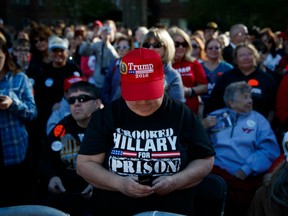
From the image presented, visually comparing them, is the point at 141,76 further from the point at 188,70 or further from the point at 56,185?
the point at 188,70

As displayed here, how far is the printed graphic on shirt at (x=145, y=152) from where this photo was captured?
8.21 feet

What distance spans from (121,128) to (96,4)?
3772 centimetres

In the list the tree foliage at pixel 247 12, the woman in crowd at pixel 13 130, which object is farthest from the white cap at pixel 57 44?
the tree foliage at pixel 247 12

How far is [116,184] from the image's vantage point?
2.47m

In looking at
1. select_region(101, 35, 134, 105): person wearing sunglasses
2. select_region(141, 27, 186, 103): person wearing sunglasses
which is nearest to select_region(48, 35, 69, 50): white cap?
select_region(101, 35, 134, 105): person wearing sunglasses

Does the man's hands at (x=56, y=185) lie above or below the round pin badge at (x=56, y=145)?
below

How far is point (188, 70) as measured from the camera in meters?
5.54

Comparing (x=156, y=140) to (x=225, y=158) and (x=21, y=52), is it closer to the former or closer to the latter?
(x=225, y=158)

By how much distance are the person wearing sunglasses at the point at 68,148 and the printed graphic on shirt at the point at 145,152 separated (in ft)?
4.25

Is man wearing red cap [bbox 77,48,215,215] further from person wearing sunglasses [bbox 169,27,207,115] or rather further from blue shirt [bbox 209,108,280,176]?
person wearing sunglasses [bbox 169,27,207,115]

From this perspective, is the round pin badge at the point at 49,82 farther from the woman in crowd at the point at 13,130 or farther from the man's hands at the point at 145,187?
the man's hands at the point at 145,187

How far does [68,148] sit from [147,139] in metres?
1.54

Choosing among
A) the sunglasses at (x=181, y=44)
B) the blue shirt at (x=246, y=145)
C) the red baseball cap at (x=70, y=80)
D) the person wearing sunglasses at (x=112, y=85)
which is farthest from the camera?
the person wearing sunglasses at (x=112, y=85)

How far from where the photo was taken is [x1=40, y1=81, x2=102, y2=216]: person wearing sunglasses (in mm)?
3838
